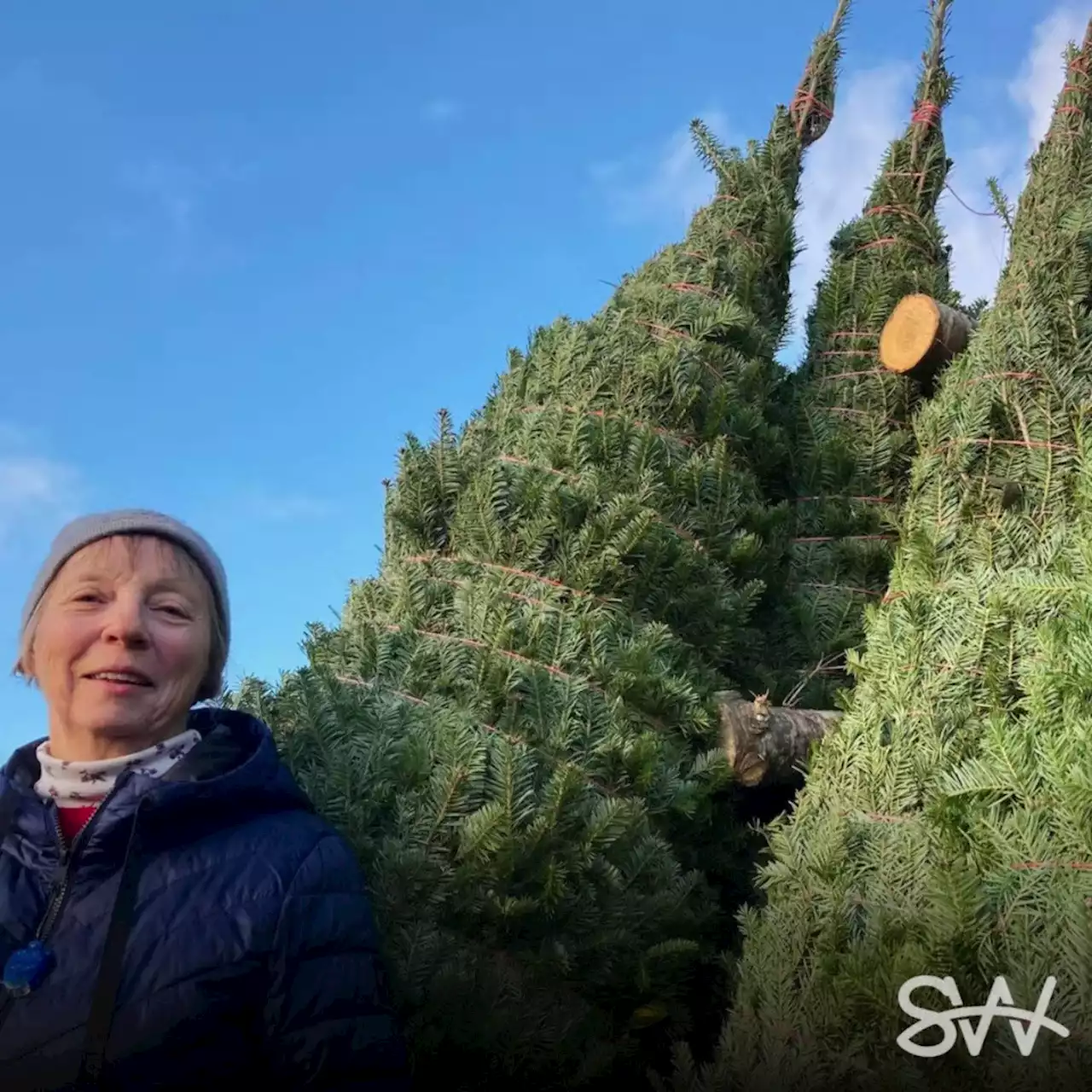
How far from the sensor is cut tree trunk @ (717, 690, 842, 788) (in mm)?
2932

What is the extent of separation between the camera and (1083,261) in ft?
11.2

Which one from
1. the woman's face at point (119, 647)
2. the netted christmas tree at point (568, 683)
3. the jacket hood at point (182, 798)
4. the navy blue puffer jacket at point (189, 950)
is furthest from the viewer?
the netted christmas tree at point (568, 683)

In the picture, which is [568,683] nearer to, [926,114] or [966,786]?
[966,786]

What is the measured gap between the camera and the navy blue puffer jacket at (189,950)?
1.69 metres

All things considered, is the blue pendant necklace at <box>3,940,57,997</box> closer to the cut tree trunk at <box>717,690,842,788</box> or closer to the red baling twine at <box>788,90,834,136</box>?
the cut tree trunk at <box>717,690,842,788</box>

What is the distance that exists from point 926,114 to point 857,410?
145cm

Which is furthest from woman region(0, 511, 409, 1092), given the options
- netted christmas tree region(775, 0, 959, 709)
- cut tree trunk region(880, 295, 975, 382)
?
cut tree trunk region(880, 295, 975, 382)

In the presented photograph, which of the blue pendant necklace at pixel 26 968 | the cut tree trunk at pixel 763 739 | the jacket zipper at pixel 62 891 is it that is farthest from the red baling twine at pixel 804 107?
the blue pendant necklace at pixel 26 968

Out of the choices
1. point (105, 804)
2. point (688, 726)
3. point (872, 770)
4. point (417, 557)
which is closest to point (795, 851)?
point (872, 770)

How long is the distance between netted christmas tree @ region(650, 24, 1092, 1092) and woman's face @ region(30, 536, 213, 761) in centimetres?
135

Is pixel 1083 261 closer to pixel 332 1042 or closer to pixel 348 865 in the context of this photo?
pixel 348 865
